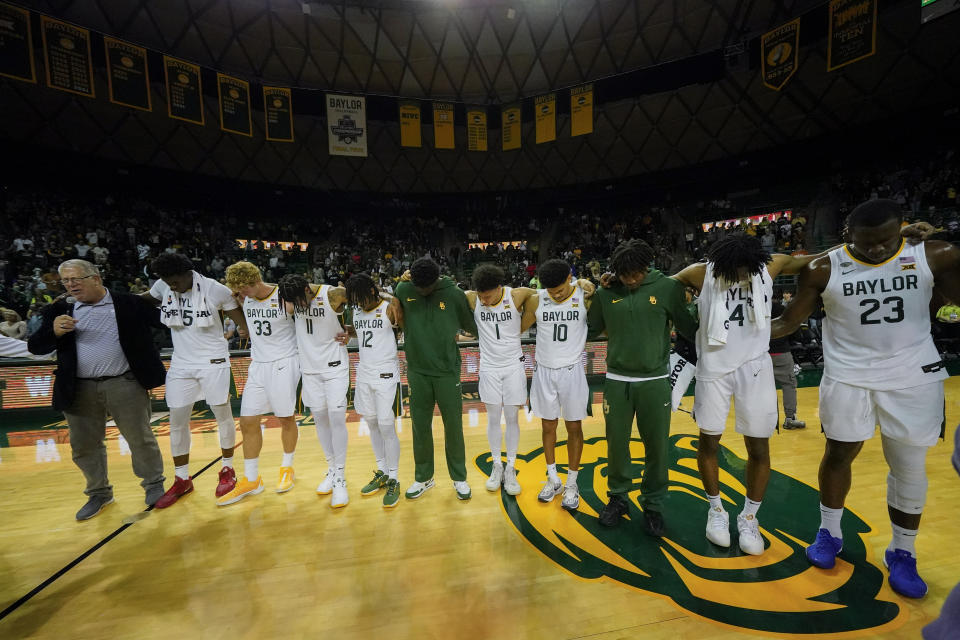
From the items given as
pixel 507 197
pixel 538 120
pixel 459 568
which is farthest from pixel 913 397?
pixel 507 197

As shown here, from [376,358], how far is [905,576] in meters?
3.82

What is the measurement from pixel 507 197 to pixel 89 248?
17.7 m

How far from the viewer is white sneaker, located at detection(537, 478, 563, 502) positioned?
331 cm

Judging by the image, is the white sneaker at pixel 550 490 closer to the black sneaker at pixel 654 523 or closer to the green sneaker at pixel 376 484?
the black sneaker at pixel 654 523

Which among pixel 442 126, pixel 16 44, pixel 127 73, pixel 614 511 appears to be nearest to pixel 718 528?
pixel 614 511

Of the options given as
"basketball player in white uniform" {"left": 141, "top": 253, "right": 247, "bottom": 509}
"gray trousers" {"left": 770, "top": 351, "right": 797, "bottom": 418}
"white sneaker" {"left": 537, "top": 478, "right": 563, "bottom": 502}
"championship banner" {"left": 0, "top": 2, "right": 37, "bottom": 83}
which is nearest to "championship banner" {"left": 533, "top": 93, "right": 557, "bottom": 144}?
"gray trousers" {"left": 770, "top": 351, "right": 797, "bottom": 418}

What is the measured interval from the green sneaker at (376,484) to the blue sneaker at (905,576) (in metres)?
3.63

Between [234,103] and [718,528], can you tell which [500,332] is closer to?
[718,528]

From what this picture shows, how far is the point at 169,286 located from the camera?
360 centimetres

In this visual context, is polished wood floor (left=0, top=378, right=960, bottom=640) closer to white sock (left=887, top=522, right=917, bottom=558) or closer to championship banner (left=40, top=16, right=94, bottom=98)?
white sock (left=887, top=522, right=917, bottom=558)

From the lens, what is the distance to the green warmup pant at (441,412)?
3.40m

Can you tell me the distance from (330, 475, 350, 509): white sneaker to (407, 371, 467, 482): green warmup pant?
0.70m

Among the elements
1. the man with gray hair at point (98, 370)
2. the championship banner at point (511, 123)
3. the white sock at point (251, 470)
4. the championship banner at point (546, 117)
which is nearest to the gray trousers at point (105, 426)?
the man with gray hair at point (98, 370)

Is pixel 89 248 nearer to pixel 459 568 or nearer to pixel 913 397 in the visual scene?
pixel 459 568
